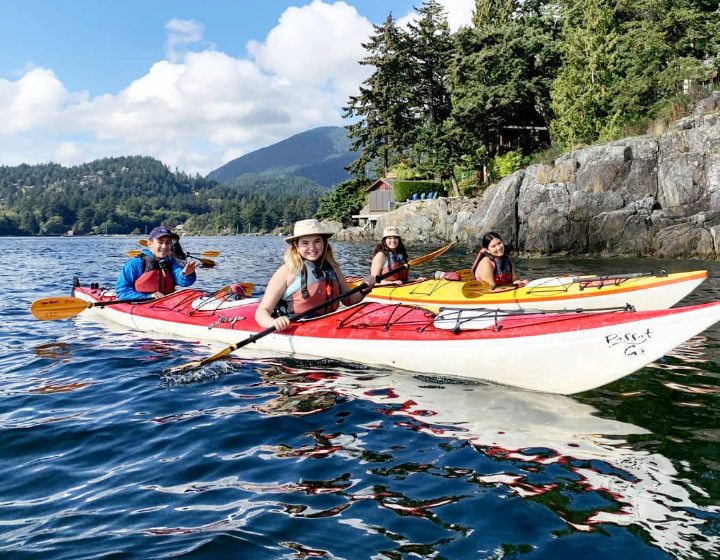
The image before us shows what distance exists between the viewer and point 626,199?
76.5ft

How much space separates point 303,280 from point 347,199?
48133 millimetres

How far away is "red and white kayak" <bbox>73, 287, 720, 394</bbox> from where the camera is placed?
493cm

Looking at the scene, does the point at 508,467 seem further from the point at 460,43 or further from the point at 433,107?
the point at 433,107

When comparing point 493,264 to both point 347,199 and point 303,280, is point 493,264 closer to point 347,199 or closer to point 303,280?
point 303,280

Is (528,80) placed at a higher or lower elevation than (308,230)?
higher

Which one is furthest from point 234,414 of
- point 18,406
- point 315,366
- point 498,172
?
point 498,172

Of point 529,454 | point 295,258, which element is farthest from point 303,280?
point 529,454

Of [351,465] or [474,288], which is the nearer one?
[351,465]

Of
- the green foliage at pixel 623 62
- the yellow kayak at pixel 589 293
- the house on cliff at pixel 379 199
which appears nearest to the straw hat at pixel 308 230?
the yellow kayak at pixel 589 293

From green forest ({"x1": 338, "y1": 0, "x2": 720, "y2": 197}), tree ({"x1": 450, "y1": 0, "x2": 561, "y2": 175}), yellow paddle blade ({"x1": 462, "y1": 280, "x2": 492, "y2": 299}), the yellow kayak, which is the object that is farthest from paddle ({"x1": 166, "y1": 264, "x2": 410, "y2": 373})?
tree ({"x1": 450, "y1": 0, "x2": 561, "y2": 175})

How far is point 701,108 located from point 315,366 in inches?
950

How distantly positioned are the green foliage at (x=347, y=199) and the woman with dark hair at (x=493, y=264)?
43.7 m

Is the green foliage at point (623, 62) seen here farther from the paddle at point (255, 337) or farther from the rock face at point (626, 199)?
the paddle at point (255, 337)

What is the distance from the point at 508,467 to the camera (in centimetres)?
407
